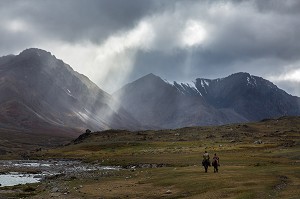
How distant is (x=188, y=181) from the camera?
52.8 meters

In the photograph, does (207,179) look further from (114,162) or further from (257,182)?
(114,162)

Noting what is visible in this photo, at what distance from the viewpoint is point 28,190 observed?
2215 inches

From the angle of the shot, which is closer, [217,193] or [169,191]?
[217,193]

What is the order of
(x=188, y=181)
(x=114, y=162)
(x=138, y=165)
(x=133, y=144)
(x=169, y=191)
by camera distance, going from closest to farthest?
(x=169, y=191) → (x=188, y=181) → (x=138, y=165) → (x=114, y=162) → (x=133, y=144)

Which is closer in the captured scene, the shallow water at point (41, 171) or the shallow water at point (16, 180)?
the shallow water at point (16, 180)

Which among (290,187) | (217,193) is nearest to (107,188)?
(217,193)

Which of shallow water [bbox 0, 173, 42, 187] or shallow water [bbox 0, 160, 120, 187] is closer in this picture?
shallow water [bbox 0, 173, 42, 187]

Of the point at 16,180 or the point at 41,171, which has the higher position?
the point at 41,171

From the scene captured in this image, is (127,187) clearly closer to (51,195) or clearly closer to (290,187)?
(51,195)

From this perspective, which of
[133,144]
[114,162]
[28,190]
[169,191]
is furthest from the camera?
[133,144]

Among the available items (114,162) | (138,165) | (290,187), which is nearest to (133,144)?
(114,162)

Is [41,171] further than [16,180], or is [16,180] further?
[41,171]

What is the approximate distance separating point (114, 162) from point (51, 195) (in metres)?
65.7

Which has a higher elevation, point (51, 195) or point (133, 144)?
point (133, 144)
